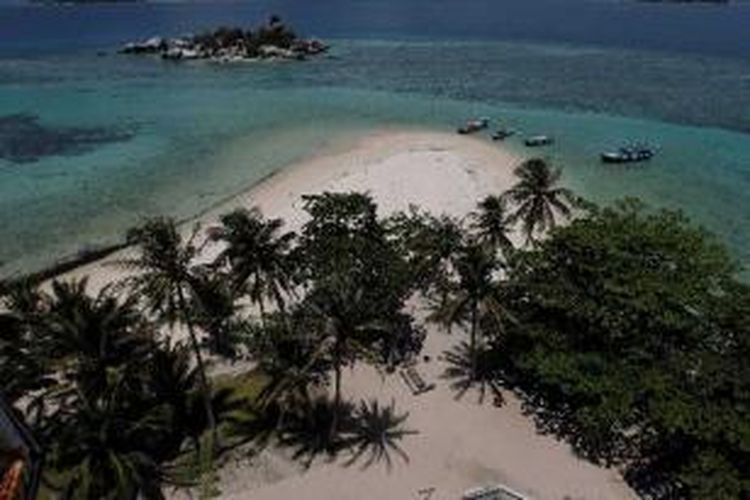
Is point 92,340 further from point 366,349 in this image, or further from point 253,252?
point 366,349

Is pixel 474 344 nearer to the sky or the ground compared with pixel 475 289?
nearer to the ground

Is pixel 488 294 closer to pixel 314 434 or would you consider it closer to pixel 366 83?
pixel 314 434

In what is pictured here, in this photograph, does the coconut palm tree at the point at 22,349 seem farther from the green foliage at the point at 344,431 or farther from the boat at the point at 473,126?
the boat at the point at 473,126

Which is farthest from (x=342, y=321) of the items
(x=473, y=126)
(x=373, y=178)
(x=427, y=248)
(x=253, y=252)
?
(x=473, y=126)

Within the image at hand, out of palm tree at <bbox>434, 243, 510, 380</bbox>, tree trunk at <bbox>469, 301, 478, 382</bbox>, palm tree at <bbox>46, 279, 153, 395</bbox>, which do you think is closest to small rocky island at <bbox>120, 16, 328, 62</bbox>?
palm tree at <bbox>434, 243, 510, 380</bbox>

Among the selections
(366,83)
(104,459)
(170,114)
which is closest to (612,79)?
(366,83)

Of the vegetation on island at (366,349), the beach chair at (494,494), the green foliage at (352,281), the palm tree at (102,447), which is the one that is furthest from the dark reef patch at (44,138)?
the beach chair at (494,494)
